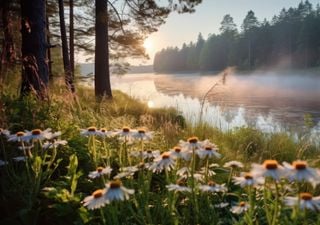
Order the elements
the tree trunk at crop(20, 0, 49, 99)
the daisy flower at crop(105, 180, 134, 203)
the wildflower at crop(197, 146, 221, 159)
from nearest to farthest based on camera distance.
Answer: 1. the daisy flower at crop(105, 180, 134, 203)
2. the wildflower at crop(197, 146, 221, 159)
3. the tree trunk at crop(20, 0, 49, 99)

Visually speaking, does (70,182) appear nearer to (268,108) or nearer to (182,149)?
(182,149)

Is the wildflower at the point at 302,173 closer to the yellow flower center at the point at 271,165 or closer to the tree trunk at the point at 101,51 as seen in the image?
the yellow flower center at the point at 271,165

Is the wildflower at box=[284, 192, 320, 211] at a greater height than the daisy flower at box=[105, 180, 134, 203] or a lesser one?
lesser

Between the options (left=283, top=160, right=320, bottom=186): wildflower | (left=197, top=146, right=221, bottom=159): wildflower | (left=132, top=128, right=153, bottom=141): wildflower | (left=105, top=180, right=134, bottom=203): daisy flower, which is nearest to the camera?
(left=283, top=160, right=320, bottom=186): wildflower

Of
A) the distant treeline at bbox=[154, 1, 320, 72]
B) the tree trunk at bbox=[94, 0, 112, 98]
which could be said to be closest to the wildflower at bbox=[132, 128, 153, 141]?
the tree trunk at bbox=[94, 0, 112, 98]

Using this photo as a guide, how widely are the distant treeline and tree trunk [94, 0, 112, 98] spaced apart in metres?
43.1

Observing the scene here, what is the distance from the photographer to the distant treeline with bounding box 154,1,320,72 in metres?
49.8

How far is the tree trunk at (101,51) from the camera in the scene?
1119 cm

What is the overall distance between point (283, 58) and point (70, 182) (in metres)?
56.7

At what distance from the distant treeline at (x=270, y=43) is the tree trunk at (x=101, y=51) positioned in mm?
43079

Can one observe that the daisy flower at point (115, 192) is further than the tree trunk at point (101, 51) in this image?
No

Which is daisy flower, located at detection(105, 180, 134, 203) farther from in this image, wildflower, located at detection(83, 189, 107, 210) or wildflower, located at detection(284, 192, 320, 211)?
wildflower, located at detection(284, 192, 320, 211)

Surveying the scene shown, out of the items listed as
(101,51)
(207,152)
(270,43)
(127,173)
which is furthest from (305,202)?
(270,43)

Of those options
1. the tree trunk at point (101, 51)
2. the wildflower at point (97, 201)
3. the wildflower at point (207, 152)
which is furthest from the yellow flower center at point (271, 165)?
the tree trunk at point (101, 51)
